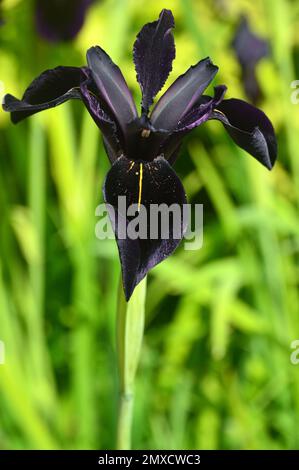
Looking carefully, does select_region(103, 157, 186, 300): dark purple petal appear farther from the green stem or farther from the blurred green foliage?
the blurred green foliage

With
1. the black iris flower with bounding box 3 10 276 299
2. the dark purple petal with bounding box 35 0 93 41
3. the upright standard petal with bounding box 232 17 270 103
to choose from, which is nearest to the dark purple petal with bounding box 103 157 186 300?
the black iris flower with bounding box 3 10 276 299

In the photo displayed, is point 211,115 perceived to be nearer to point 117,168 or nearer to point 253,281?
point 117,168

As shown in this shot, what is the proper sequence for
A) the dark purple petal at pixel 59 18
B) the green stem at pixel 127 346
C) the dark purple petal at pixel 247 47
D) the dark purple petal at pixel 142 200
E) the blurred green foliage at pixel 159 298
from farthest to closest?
the dark purple petal at pixel 247 47 → the dark purple petal at pixel 59 18 → the blurred green foliage at pixel 159 298 → the green stem at pixel 127 346 → the dark purple petal at pixel 142 200

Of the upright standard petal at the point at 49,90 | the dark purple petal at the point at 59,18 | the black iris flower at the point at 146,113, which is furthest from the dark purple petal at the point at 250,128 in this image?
the dark purple petal at the point at 59,18

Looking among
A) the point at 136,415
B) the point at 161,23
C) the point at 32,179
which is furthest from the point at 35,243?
the point at 161,23

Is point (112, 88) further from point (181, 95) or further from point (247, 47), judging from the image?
point (247, 47)

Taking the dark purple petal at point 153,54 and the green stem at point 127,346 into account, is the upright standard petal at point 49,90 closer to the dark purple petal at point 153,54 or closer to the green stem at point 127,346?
the dark purple petal at point 153,54

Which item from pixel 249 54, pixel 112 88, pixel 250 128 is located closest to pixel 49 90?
pixel 112 88
